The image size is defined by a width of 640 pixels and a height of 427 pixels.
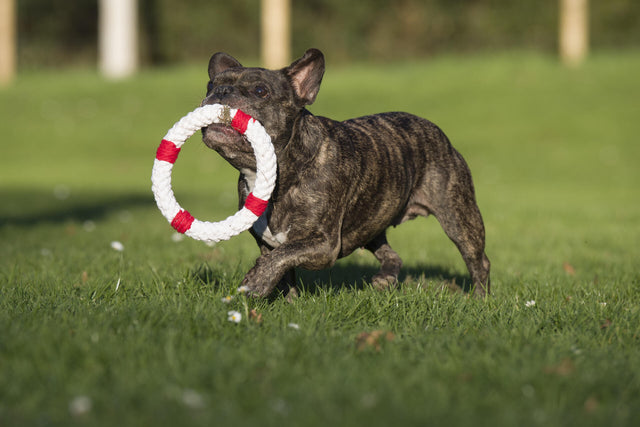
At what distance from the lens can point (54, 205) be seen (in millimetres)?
12219

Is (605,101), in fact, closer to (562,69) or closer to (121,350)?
(562,69)

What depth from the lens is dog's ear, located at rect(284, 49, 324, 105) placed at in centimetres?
463

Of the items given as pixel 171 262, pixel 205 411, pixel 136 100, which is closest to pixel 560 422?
pixel 205 411

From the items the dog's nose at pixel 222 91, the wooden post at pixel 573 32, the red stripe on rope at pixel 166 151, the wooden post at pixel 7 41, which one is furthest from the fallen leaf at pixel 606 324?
the wooden post at pixel 7 41

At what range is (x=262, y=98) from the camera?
4395 mm

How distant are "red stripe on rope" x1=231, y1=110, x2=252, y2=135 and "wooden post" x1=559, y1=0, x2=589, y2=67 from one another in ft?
70.1

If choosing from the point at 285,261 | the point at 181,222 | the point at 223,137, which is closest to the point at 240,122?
the point at 223,137

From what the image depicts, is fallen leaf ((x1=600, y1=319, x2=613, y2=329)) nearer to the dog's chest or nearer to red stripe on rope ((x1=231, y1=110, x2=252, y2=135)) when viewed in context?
the dog's chest

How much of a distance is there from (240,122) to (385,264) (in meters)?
2.20

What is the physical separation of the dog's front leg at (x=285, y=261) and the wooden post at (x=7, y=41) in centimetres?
2344

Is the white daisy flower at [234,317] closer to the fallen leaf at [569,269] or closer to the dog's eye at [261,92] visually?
the dog's eye at [261,92]

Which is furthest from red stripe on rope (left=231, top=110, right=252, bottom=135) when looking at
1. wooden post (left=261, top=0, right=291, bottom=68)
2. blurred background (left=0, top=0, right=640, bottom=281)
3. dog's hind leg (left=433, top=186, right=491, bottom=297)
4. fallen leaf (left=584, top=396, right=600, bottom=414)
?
wooden post (left=261, top=0, right=291, bottom=68)

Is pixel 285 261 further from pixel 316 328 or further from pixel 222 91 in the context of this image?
pixel 222 91

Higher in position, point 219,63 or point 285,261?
point 219,63
